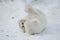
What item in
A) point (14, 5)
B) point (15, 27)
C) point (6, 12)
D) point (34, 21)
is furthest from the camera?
point (14, 5)

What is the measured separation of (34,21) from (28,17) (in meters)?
0.07

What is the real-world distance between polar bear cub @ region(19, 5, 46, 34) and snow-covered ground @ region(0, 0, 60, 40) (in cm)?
Answer: 4

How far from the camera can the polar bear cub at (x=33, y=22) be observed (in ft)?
3.50

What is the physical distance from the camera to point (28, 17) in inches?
44.1

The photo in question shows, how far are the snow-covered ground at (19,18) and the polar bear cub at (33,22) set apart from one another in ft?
0.12

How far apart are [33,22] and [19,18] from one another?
29cm

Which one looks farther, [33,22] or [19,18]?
[19,18]

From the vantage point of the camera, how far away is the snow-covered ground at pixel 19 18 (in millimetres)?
1100

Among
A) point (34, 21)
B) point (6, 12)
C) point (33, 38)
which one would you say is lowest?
point (33, 38)

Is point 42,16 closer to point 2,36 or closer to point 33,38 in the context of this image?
point 33,38

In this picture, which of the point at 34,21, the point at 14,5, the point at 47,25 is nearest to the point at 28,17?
the point at 34,21

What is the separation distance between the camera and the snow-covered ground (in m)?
1.10

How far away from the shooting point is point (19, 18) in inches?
52.5

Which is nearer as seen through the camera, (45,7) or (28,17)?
(28,17)
